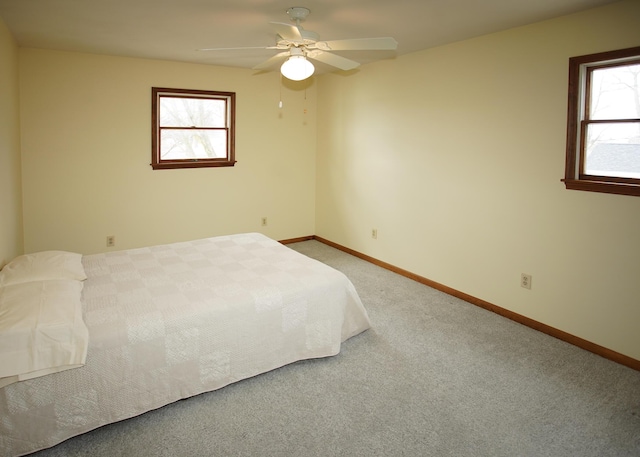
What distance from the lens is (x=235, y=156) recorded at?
18.1ft

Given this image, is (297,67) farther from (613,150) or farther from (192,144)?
(192,144)

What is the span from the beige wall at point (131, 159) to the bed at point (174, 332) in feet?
4.72

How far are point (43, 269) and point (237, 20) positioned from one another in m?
2.17

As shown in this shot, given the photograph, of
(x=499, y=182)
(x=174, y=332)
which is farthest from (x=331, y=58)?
(x=174, y=332)

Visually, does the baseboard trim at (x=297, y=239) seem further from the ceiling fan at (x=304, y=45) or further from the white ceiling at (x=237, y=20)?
the ceiling fan at (x=304, y=45)

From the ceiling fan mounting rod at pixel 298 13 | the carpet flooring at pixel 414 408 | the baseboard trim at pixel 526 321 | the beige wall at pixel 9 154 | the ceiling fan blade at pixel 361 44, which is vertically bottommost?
the carpet flooring at pixel 414 408

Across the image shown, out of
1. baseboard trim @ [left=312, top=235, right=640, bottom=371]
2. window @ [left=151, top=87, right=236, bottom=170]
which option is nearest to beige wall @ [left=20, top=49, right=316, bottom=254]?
window @ [left=151, top=87, right=236, bottom=170]

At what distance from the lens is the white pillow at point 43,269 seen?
2697 mm

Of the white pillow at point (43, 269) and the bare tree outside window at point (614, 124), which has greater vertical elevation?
the bare tree outside window at point (614, 124)

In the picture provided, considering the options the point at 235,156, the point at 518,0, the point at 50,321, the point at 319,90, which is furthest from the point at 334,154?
the point at 50,321

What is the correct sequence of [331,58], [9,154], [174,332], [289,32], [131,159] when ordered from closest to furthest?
1. [174,332]
2. [289,32]
3. [331,58]
4. [9,154]
5. [131,159]

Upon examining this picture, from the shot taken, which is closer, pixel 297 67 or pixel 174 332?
pixel 174 332

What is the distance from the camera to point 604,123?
3070 millimetres

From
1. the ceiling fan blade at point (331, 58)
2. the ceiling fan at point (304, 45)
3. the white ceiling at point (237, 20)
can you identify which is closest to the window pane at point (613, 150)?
the white ceiling at point (237, 20)
